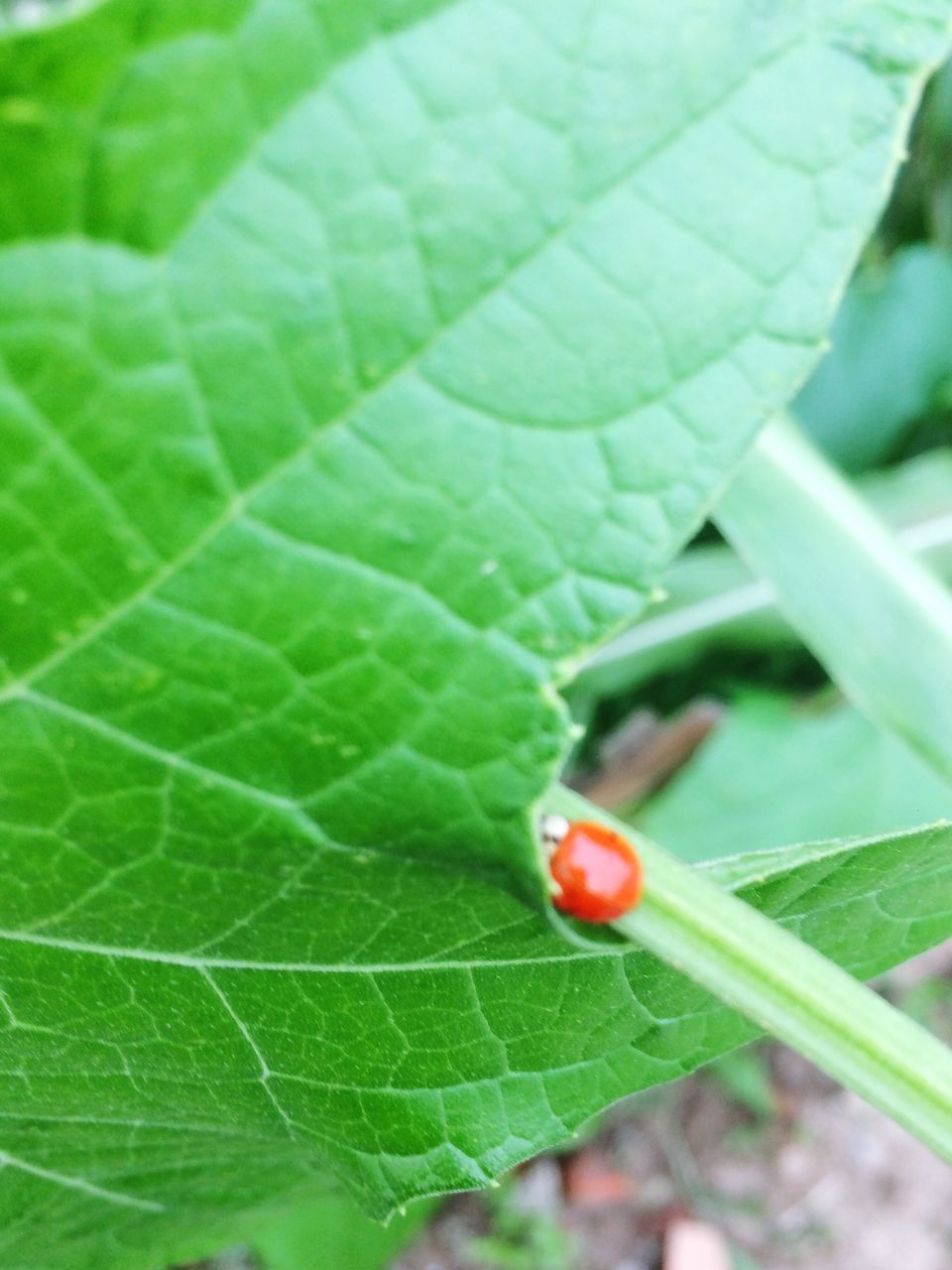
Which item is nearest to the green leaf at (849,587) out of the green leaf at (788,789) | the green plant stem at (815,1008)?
the green leaf at (788,789)

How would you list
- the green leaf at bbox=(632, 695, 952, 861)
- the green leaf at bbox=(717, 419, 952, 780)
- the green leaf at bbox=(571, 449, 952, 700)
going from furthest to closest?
1. the green leaf at bbox=(571, 449, 952, 700)
2. the green leaf at bbox=(632, 695, 952, 861)
3. the green leaf at bbox=(717, 419, 952, 780)

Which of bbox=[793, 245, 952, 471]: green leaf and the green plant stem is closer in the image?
the green plant stem

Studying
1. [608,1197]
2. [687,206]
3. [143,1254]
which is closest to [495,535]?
[687,206]

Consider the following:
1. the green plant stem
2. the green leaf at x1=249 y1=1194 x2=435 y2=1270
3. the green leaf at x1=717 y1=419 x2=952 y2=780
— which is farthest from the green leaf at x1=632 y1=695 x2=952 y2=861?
the green plant stem

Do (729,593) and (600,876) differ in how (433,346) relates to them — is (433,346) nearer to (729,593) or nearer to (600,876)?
(600,876)

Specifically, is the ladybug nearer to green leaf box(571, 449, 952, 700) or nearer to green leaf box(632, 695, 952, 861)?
green leaf box(632, 695, 952, 861)

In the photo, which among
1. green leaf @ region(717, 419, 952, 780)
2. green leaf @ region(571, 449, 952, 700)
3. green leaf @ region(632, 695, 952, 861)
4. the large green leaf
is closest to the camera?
the large green leaf

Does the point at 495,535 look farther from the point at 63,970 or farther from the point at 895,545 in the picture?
the point at 895,545
